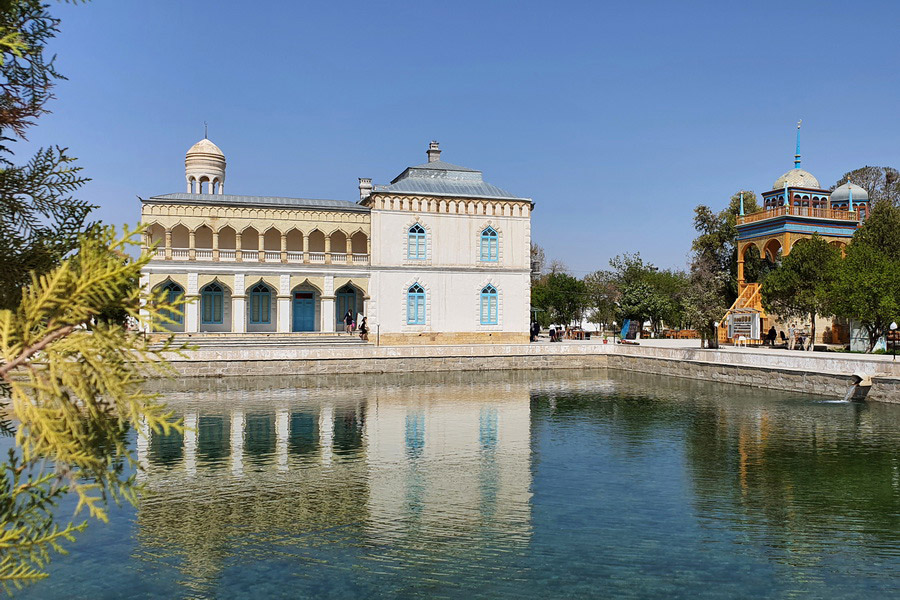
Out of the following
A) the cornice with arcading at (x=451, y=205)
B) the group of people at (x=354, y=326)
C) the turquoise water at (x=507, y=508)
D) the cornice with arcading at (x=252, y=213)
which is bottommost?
the turquoise water at (x=507, y=508)

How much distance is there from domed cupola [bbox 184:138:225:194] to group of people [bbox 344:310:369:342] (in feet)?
36.1

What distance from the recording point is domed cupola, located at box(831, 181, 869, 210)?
1432 inches

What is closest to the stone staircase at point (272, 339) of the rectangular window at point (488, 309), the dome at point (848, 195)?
the rectangular window at point (488, 309)

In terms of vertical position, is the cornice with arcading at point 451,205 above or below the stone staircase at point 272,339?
above

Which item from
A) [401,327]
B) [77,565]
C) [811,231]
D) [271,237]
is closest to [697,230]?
[811,231]

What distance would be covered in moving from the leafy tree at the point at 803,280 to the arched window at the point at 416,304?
630 inches

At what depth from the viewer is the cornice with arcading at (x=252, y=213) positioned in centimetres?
3353

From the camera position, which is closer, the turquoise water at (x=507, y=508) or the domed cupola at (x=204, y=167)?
the turquoise water at (x=507, y=508)

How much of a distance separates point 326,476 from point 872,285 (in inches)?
878

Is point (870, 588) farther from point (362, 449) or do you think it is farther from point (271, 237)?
point (271, 237)

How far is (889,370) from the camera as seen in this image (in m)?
A: 20.1

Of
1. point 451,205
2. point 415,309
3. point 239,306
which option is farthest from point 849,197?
point 239,306

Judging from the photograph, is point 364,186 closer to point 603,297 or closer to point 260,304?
point 260,304

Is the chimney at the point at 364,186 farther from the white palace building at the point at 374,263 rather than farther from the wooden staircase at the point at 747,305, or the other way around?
the wooden staircase at the point at 747,305
